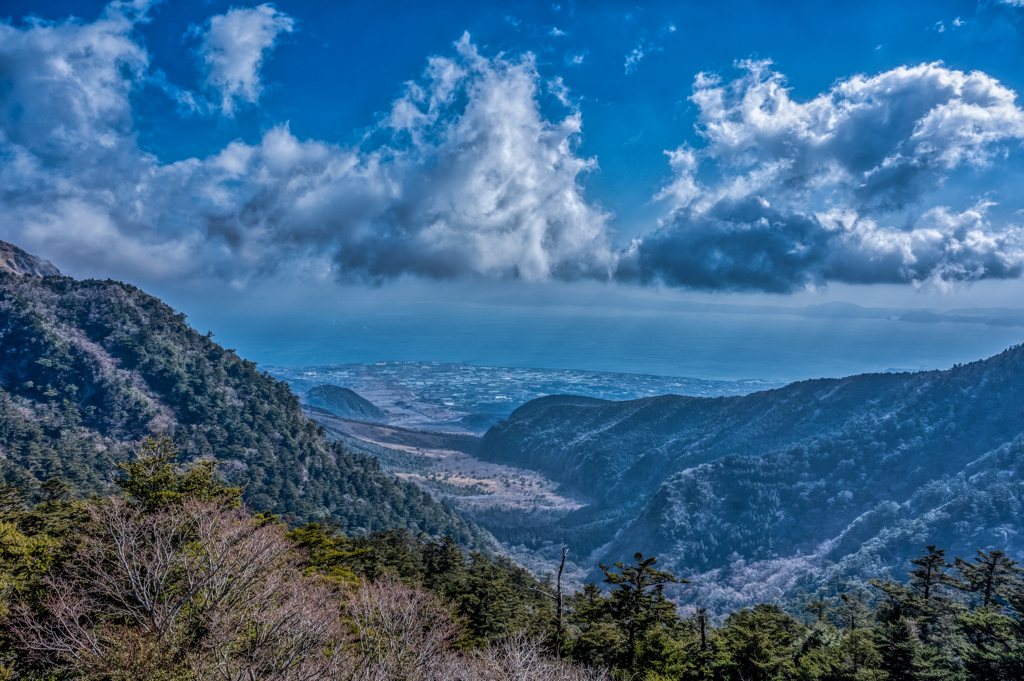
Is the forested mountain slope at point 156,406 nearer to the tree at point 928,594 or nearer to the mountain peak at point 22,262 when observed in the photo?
the mountain peak at point 22,262

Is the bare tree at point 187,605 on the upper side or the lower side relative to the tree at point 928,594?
upper

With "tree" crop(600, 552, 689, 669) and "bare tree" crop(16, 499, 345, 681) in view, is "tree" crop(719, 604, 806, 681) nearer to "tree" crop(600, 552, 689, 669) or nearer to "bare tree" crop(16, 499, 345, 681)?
"tree" crop(600, 552, 689, 669)

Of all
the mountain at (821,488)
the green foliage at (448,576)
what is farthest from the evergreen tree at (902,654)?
the mountain at (821,488)

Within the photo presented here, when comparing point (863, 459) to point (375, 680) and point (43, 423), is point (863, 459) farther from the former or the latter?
point (43, 423)

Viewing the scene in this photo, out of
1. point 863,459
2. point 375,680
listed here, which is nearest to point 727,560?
point 863,459

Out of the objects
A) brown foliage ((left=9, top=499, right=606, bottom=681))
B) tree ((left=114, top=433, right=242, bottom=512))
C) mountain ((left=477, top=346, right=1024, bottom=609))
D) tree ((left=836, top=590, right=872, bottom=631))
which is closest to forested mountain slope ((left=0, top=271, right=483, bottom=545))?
mountain ((left=477, top=346, right=1024, bottom=609))

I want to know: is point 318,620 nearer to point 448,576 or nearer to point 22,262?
point 448,576
